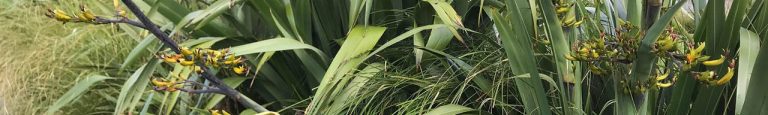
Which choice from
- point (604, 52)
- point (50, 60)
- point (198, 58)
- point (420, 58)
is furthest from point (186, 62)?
point (50, 60)

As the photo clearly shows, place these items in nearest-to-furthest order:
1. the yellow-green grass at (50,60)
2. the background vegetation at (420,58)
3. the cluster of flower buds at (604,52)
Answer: the cluster of flower buds at (604,52), the background vegetation at (420,58), the yellow-green grass at (50,60)

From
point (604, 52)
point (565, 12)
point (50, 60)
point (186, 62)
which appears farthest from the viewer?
point (50, 60)

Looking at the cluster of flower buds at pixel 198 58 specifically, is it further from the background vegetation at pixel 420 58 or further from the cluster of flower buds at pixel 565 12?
the cluster of flower buds at pixel 565 12

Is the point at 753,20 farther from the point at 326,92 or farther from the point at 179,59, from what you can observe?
the point at 179,59

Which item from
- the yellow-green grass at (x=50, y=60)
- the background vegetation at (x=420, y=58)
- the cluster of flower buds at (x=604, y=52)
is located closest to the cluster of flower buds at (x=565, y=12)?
A: the background vegetation at (x=420, y=58)

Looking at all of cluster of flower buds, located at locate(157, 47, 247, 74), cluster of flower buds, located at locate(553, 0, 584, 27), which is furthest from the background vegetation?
cluster of flower buds, located at locate(157, 47, 247, 74)

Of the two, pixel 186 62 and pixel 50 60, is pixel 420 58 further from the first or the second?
pixel 50 60

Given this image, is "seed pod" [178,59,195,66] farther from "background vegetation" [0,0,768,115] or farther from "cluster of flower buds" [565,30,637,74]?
"cluster of flower buds" [565,30,637,74]
